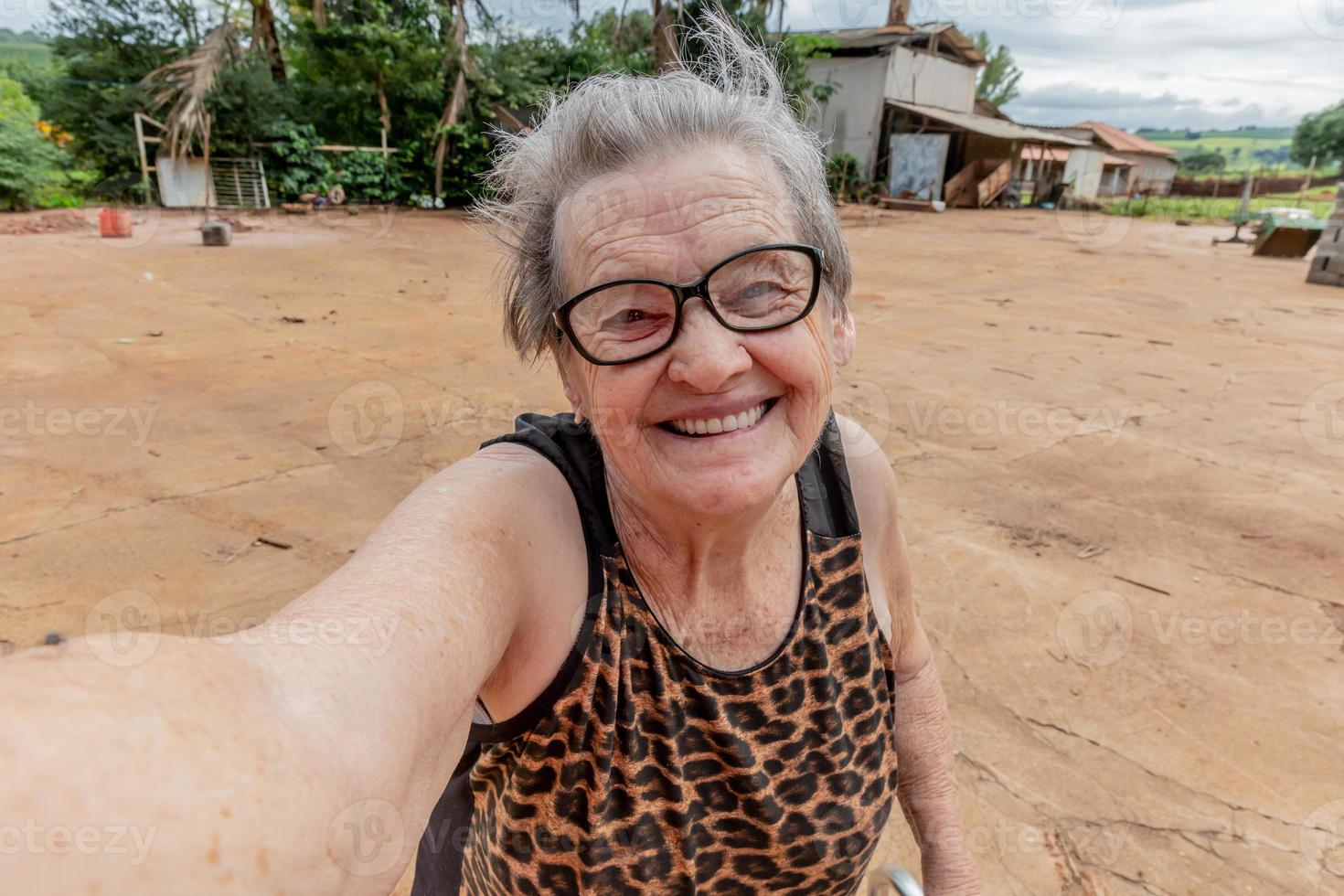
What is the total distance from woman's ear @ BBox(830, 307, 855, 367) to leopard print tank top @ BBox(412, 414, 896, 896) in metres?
0.36

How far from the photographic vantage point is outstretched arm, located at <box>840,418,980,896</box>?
1571 millimetres

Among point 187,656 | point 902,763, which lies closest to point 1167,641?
point 902,763

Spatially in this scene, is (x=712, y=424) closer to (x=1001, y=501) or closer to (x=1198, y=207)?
(x=1001, y=501)

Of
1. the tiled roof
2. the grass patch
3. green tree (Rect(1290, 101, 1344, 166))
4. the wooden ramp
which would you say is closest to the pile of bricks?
the grass patch

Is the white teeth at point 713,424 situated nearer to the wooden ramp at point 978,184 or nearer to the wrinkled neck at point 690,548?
the wrinkled neck at point 690,548

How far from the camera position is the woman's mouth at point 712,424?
3.95 ft

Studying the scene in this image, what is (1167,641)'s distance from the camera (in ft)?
9.39

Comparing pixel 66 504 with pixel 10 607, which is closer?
pixel 10 607

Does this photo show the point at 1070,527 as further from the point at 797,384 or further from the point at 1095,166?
the point at 1095,166

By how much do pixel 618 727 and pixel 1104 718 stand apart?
2.10 m

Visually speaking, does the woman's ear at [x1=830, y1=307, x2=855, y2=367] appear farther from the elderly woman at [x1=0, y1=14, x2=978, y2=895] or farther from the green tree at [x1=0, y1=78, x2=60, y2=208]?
the green tree at [x1=0, y1=78, x2=60, y2=208]

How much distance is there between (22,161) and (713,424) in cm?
1926

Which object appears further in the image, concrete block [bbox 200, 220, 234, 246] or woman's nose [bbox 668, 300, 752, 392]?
concrete block [bbox 200, 220, 234, 246]

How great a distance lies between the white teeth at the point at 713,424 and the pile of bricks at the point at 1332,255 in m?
14.6
